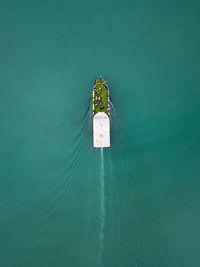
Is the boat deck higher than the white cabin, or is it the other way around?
the boat deck

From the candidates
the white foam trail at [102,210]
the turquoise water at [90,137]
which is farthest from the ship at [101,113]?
the white foam trail at [102,210]

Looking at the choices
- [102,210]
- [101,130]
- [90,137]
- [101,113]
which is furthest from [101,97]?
[102,210]

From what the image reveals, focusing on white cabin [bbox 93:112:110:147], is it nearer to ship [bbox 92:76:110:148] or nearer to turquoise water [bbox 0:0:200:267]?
ship [bbox 92:76:110:148]

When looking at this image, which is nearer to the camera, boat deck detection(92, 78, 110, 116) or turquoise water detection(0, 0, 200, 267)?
turquoise water detection(0, 0, 200, 267)

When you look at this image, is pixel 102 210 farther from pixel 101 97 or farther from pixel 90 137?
pixel 101 97

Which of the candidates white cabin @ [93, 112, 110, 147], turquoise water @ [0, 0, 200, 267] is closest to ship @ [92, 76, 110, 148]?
white cabin @ [93, 112, 110, 147]

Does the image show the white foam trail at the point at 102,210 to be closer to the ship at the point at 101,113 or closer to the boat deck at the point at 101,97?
the ship at the point at 101,113
